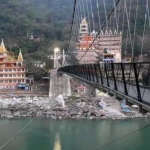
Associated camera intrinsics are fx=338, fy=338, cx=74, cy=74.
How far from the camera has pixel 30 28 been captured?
79.3 ft

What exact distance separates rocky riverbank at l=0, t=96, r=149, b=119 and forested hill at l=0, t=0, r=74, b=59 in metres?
5.28

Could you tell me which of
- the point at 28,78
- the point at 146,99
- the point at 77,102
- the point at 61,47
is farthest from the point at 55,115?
the point at 61,47

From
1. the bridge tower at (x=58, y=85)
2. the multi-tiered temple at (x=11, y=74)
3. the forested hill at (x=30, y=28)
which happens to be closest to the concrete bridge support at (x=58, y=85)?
the bridge tower at (x=58, y=85)

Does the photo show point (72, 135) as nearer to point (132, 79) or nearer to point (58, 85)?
point (58, 85)

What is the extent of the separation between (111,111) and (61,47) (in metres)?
10.0

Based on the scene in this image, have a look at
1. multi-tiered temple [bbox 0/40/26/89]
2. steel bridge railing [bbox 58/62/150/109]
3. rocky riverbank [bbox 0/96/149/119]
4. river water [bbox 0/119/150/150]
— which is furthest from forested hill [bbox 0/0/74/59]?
steel bridge railing [bbox 58/62/150/109]

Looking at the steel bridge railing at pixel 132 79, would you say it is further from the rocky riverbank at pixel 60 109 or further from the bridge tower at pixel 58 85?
the bridge tower at pixel 58 85

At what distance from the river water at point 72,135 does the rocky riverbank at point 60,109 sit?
1.55 feet

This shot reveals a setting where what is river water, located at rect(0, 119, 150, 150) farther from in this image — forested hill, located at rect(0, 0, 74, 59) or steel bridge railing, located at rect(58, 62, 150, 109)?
forested hill, located at rect(0, 0, 74, 59)

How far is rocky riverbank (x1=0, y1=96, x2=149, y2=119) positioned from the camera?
34.4ft

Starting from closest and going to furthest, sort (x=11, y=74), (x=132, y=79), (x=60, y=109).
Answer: (x=132, y=79)
(x=60, y=109)
(x=11, y=74)

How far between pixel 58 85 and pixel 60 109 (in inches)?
98.6

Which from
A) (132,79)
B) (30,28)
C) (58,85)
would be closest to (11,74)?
(58,85)

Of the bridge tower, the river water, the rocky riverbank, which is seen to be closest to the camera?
the river water
